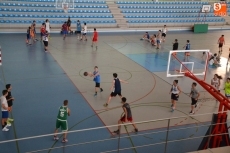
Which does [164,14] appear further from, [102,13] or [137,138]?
[137,138]

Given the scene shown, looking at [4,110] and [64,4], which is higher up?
[64,4]

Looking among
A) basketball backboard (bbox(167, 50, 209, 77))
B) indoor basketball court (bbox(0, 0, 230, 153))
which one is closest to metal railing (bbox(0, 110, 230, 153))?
indoor basketball court (bbox(0, 0, 230, 153))

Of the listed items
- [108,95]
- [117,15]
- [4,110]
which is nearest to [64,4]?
[117,15]

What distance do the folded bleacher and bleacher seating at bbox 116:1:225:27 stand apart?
258 centimetres

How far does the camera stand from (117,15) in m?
32.8

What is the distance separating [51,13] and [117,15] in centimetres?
745

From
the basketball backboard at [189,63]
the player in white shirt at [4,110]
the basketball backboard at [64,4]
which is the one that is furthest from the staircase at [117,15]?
the player in white shirt at [4,110]

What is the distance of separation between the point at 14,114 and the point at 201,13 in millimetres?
30838

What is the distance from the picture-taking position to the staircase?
31.8 m

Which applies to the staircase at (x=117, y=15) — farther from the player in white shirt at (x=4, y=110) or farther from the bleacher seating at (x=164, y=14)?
the player in white shirt at (x=4, y=110)

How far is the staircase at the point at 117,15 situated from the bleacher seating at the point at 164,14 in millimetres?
482

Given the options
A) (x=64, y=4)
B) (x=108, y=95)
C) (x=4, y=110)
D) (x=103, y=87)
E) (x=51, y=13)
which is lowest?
(x=108, y=95)

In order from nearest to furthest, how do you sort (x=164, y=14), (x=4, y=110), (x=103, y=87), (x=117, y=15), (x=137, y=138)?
1. (x=4, y=110)
2. (x=137, y=138)
3. (x=103, y=87)
4. (x=117, y=15)
5. (x=164, y=14)

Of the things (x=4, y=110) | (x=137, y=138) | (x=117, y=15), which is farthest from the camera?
(x=117, y=15)
